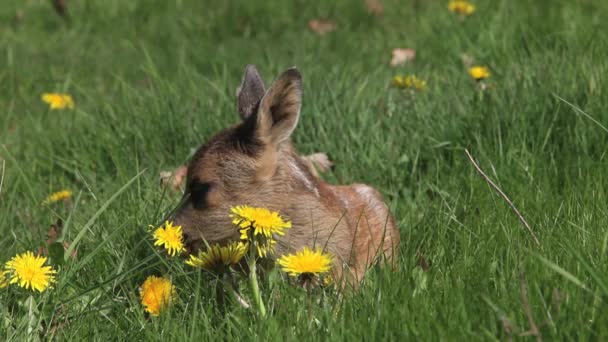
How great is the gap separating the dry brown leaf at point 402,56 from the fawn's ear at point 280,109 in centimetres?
260

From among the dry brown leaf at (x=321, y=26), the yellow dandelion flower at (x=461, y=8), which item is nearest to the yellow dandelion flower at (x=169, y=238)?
the yellow dandelion flower at (x=461, y=8)

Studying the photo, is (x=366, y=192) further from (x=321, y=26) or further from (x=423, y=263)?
(x=321, y=26)

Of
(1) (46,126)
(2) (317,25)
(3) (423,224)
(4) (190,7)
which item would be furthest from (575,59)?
(4) (190,7)

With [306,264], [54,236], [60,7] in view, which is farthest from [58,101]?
[306,264]

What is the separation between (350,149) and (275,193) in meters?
1.11

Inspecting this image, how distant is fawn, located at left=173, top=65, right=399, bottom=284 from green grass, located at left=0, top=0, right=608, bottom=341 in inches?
6.9

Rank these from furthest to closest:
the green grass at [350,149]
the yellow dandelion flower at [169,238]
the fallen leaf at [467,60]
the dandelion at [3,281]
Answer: the fallen leaf at [467,60], the dandelion at [3,281], the yellow dandelion flower at [169,238], the green grass at [350,149]

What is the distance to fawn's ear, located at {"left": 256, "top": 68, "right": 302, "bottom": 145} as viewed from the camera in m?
3.76

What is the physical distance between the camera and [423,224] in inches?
156

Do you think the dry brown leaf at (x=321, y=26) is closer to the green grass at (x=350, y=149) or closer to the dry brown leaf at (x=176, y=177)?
the green grass at (x=350, y=149)

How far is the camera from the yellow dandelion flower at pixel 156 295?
3.33 meters

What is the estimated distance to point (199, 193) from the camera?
3.85 m

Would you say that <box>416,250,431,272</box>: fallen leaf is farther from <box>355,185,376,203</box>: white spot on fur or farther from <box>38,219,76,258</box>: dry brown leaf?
<box>38,219,76,258</box>: dry brown leaf

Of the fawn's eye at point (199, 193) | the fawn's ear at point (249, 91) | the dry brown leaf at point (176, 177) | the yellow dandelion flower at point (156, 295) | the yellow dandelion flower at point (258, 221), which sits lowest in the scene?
the dry brown leaf at point (176, 177)
